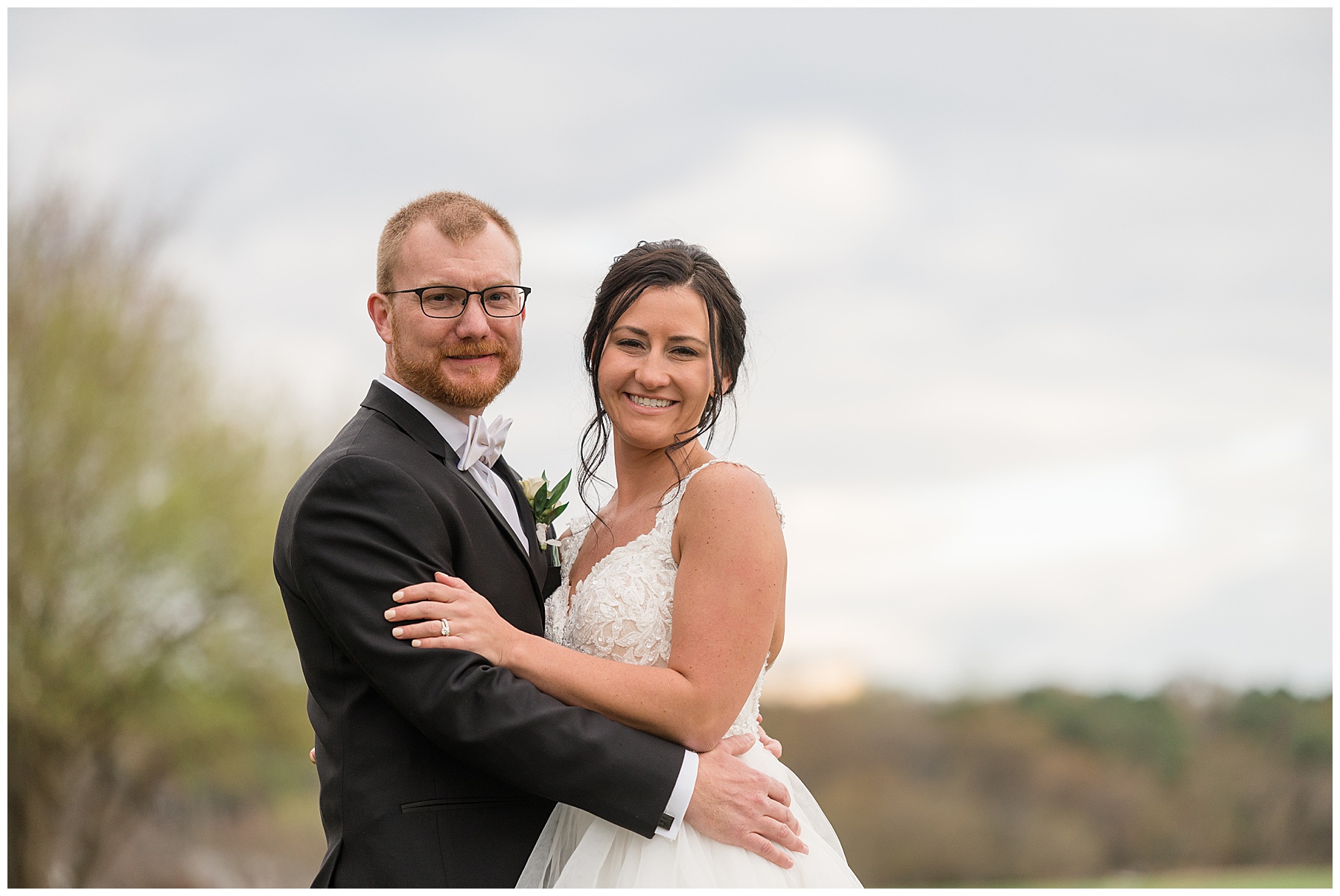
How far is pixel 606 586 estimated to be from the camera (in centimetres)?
315

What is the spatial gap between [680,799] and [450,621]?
0.80 meters

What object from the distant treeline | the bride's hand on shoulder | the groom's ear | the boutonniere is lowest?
the distant treeline

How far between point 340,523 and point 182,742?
641 inches

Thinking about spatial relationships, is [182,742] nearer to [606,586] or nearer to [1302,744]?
[606,586]

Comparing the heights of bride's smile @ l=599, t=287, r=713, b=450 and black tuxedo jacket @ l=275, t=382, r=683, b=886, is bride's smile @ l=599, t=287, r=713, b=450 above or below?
above

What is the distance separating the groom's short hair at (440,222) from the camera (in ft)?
11.4

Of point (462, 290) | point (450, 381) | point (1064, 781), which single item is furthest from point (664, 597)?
point (1064, 781)

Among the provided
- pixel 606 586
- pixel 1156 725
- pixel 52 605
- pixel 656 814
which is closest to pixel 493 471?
pixel 606 586

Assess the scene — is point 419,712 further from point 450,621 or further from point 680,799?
point 680,799

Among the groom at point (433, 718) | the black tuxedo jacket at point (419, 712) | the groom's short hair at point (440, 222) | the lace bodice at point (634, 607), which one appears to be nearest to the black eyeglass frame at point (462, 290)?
the groom's short hair at point (440, 222)

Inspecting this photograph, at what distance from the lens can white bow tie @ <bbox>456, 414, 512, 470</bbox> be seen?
333 cm

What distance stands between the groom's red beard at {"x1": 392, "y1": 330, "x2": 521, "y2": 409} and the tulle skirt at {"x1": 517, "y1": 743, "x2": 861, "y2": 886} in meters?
1.31

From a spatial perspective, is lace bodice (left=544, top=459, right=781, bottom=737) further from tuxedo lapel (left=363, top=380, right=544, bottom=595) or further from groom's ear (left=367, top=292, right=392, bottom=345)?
groom's ear (left=367, top=292, right=392, bottom=345)

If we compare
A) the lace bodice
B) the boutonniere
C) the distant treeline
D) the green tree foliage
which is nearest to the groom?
the lace bodice
